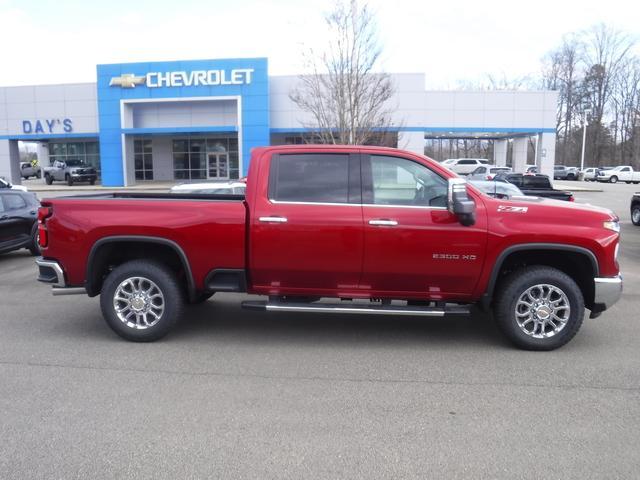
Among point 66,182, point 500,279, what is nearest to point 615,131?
point 66,182

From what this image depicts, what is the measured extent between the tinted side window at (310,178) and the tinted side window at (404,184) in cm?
30

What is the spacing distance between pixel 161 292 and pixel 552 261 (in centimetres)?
398

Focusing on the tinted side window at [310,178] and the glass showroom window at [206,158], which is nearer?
the tinted side window at [310,178]

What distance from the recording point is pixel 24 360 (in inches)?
209

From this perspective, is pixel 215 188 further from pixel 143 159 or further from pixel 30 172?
pixel 30 172

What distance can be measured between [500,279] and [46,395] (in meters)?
4.27

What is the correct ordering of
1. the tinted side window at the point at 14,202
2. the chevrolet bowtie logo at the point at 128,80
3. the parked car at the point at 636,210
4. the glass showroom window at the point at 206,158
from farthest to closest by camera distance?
the glass showroom window at the point at 206,158, the chevrolet bowtie logo at the point at 128,80, the parked car at the point at 636,210, the tinted side window at the point at 14,202

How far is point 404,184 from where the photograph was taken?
555 centimetres

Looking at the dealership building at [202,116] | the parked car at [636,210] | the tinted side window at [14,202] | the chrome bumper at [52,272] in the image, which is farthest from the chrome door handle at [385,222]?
the dealership building at [202,116]

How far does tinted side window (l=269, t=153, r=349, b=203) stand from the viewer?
18.3 feet

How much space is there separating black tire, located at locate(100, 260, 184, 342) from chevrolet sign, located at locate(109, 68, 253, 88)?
111 ft

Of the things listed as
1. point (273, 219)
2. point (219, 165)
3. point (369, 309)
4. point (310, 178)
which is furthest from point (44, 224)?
point (219, 165)

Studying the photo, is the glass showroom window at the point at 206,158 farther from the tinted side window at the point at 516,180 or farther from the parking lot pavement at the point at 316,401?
the parking lot pavement at the point at 316,401

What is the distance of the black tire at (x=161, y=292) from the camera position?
18.7 feet
